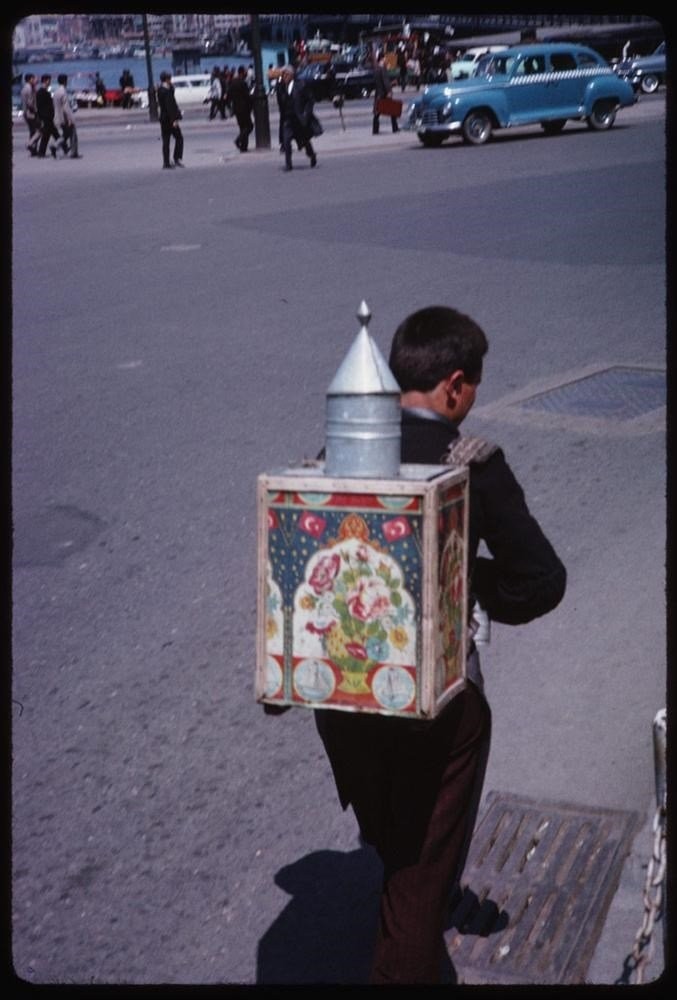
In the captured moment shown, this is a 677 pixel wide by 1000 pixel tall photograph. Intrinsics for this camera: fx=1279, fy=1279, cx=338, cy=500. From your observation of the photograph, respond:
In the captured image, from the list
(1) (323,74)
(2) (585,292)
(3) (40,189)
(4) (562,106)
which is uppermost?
(1) (323,74)

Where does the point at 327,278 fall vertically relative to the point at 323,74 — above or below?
below

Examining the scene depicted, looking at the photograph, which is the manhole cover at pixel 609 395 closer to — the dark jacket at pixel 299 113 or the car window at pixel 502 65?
the dark jacket at pixel 299 113

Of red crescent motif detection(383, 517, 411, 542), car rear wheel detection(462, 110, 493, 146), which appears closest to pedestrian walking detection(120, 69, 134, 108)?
car rear wheel detection(462, 110, 493, 146)

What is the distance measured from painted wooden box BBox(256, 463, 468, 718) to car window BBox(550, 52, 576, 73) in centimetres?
2685

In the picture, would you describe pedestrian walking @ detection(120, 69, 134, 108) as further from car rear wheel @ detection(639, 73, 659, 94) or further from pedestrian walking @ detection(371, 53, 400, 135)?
pedestrian walking @ detection(371, 53, 400, 135)

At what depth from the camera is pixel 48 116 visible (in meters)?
30.0

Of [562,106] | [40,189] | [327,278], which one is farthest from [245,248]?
[562,106]

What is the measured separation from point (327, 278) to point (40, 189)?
39.3ft

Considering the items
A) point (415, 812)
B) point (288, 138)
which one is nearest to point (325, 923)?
point (415, 812)

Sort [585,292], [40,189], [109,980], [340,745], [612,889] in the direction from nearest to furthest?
[340,745], [109,980], [612,889], [585,292], [40,189]

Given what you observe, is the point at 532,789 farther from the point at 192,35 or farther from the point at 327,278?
the point at 192,35

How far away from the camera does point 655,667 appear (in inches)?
183

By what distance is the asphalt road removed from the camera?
11.5 ft

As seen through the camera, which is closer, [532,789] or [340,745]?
[340,745]
